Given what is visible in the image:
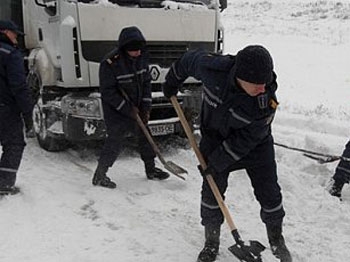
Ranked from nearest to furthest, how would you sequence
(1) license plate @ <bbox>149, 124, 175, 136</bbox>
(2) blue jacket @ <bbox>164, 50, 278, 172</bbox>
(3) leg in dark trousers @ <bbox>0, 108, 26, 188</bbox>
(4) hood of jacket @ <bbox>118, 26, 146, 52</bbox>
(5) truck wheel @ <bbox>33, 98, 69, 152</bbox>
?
Answer: (2) blue jacket @ <bbox>164, 50, 278, 172</bbox>
(3) leg in dark trousers @ <bbox>0, 108, 26, 188</bbox>
(4) hood of jacket @ <bbox>118, 26, 146, 52</bbox>
(1) license plate @ <bbox>149, 124, 175, 136</bbox>
(5) truck wheel @ <bbox>33, 98, 69, 152</bbox>

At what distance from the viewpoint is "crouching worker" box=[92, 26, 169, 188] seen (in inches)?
202

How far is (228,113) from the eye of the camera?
11.2 feet

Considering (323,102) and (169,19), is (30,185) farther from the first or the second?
(323,102)

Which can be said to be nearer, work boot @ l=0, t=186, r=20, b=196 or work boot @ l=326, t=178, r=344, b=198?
work boot @ l=0, t=186, r=20, b=196

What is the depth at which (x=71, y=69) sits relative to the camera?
5938 mm

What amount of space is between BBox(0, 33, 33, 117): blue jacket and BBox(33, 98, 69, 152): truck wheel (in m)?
1.65

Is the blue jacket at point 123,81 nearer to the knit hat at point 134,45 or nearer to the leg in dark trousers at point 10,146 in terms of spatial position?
the knit hat at point 134,45

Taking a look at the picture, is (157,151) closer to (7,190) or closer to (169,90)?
(169,90)

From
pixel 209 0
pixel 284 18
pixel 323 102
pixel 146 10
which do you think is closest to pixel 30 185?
pixel 146 10

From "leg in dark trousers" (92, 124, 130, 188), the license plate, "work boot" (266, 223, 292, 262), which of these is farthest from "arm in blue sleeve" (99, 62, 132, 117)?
"work boot" (266, 223, 292, 262)

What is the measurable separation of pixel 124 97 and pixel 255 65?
7.72 feet

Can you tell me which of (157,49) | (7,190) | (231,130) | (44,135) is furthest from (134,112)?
(231,130)

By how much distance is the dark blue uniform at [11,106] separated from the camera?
4.66 meters

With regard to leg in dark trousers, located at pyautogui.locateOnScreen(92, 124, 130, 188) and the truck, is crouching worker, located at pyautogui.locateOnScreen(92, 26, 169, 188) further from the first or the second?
the truck
